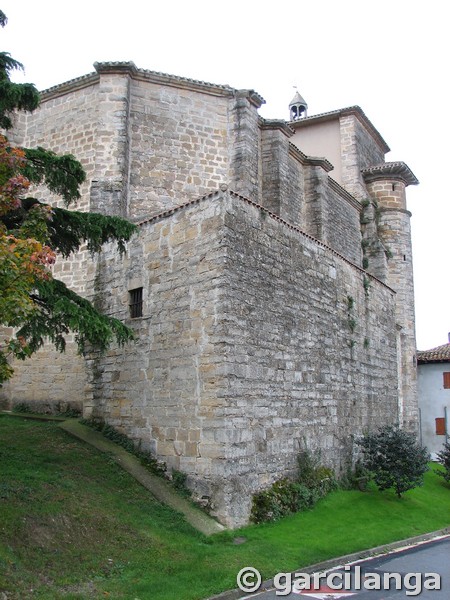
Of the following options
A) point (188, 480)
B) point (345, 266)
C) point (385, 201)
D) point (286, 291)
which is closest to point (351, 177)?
point (385, 201)

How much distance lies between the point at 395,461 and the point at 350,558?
4671mm

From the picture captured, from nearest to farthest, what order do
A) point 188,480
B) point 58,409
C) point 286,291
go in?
point 188,480 → point 286,291 → point 58,409

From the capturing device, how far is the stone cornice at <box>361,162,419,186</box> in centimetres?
2512

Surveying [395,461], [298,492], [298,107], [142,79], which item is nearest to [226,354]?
[298,492]

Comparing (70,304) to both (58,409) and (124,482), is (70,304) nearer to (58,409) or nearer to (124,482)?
(124,482)

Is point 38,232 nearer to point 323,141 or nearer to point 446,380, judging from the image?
point 323,141

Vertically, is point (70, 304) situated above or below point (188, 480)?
above

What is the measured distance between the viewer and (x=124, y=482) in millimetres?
9984

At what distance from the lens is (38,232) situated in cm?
748

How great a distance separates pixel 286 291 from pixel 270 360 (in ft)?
5.18

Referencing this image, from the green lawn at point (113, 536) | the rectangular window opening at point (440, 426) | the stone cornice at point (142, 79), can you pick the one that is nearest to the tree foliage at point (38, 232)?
the green lawn at point (113, 536)

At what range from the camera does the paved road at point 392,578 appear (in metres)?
7.37

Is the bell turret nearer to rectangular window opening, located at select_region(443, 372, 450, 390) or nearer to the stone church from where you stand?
the stone church

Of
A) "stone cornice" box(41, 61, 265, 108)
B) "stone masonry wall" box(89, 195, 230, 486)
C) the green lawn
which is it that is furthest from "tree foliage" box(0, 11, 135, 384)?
"stone cornice" box(41, 61, 265, 108)
